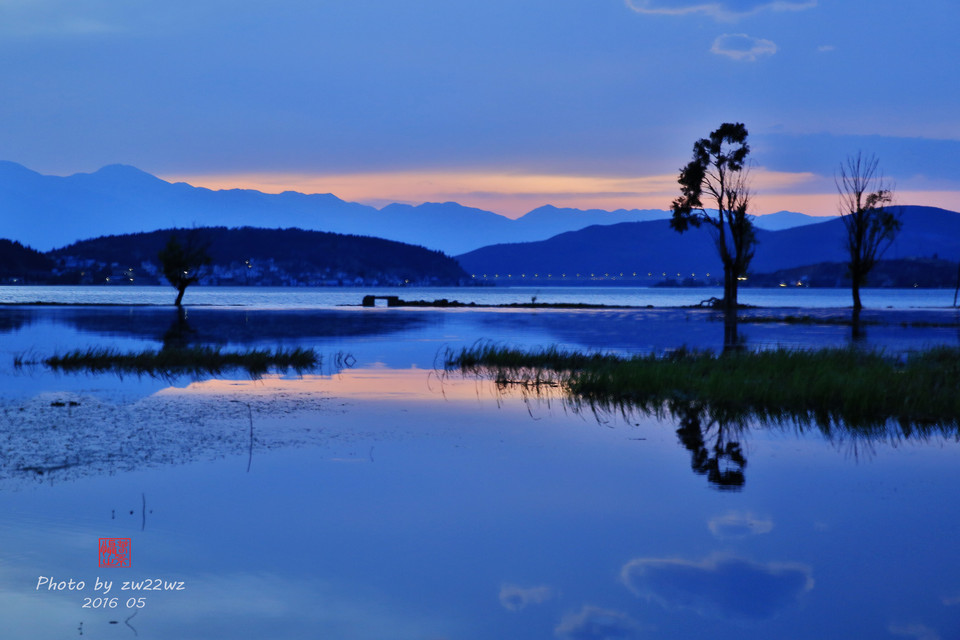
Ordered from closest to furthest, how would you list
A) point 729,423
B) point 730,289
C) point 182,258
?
1. point 729,423
2. point 730,289
3. point 182,258

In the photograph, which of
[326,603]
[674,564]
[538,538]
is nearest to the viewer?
[326,603]

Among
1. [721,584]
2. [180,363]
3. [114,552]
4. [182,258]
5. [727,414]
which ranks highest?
[182,258]

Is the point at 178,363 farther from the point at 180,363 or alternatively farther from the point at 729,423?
the point at 729,423

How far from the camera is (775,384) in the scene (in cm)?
2222

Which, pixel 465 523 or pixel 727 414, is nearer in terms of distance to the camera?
pixel 465 523

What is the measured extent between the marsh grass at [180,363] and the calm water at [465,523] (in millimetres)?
7243

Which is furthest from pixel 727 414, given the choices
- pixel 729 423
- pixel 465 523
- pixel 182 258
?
pixel 182 258

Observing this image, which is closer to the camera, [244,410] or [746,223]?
[244,410]

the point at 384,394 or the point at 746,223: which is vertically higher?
the point at 746,223

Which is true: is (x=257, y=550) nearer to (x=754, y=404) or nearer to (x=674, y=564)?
(x=674, y=564)

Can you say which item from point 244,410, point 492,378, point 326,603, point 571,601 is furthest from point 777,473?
point 492,378

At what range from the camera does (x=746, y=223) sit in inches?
2808

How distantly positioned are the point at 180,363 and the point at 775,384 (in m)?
19.0

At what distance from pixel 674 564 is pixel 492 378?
59.1ft
